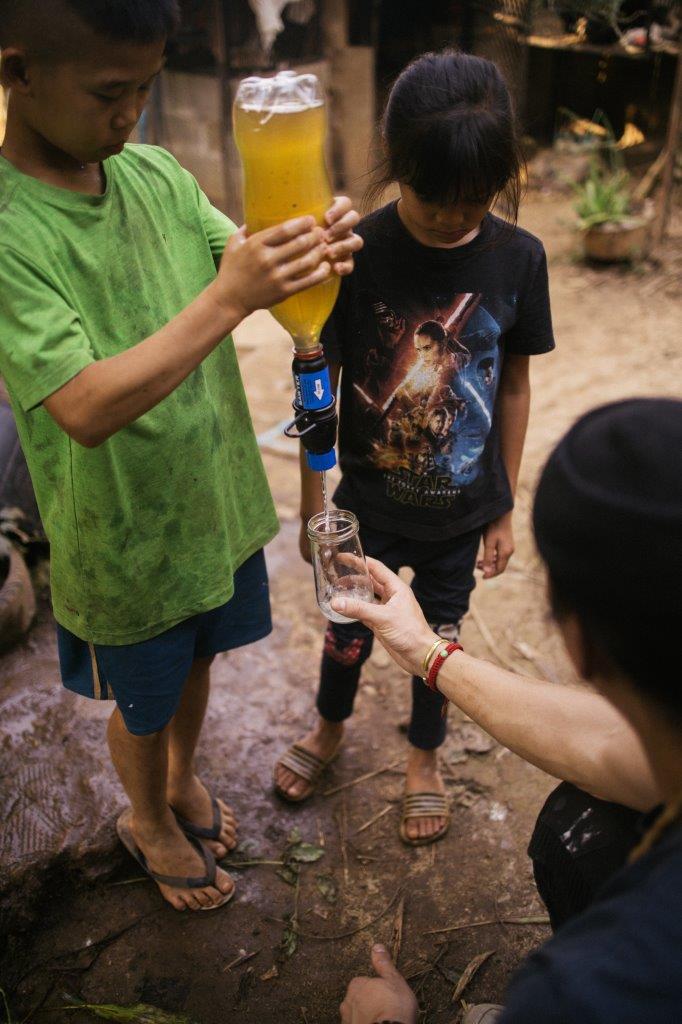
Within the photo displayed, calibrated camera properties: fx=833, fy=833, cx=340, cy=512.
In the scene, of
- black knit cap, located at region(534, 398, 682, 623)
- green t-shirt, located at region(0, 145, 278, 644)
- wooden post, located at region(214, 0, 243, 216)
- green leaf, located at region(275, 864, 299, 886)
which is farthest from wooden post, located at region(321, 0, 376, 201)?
black knit cap, located at region(534, 398, 682, 623)

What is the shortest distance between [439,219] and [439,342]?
30cm

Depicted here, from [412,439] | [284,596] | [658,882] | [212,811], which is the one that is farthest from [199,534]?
[284,596]

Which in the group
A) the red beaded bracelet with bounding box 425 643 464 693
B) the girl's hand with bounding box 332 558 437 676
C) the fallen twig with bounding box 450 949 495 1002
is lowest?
the fallen twig with bounding box 450 949 495 1002

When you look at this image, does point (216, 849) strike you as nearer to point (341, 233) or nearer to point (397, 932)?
point (397, 932)

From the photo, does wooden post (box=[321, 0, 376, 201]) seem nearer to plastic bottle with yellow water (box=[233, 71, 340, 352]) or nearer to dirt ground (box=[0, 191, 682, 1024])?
dirt ground (box=[0, 191, 682, 1024])

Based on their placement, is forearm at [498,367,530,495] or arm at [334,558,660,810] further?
forearm at [498,367,530,495]

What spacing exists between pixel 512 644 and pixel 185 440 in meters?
1.87

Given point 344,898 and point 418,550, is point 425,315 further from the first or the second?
point 344,898

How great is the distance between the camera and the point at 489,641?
3.18m

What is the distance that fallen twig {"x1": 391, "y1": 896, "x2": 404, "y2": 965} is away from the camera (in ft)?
7.10

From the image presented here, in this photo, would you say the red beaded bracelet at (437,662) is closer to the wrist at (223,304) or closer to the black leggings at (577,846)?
the black leggings at (577,846)

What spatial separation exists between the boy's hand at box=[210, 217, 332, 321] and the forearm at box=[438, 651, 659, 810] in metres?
0.87

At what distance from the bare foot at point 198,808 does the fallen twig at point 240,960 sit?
29cm

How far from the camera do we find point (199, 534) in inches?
72.4
